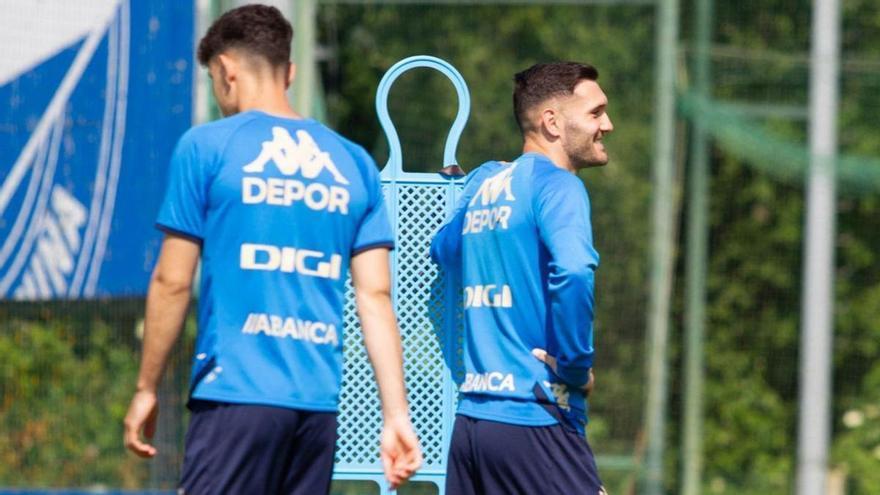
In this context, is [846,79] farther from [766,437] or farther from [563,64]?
[563,64]

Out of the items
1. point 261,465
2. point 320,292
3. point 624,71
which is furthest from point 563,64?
point 624,71

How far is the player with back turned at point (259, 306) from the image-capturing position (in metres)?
3.69

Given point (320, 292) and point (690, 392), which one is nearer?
point (320, 292)

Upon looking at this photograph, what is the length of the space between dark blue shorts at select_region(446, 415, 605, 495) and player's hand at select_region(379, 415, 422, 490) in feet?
1.97

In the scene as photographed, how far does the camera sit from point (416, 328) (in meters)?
5.13

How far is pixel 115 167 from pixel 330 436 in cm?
505

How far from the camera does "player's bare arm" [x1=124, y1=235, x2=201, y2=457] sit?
3.66 metres

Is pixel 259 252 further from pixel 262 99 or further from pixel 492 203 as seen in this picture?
pixel 492 203

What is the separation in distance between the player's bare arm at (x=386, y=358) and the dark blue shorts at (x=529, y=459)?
574 mm

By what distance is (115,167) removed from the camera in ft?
28.1

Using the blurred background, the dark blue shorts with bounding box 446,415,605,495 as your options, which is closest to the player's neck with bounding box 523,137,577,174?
the dark blue shorts with bounding box 446,415,605,495

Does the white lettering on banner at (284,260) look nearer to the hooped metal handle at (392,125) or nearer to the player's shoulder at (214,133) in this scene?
the player's shoulder at (214,133)

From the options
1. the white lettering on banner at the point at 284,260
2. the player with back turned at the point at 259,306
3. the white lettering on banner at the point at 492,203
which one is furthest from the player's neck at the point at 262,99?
the white lettering on banner at the point at 492,203

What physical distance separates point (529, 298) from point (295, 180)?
923 millimetres
